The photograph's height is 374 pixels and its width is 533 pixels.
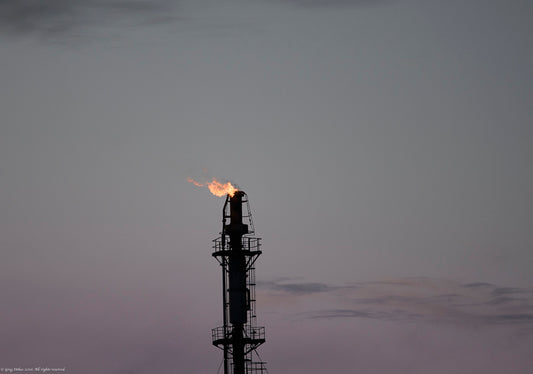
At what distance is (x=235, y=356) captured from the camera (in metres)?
88.4

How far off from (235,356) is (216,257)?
27.9ft

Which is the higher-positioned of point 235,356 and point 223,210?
point 223,210

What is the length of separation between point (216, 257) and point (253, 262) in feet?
10.4

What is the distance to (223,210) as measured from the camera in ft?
298

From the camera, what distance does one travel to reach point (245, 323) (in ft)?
293

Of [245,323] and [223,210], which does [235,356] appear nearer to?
[245,323]

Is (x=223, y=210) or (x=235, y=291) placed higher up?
(x=223, y=210)

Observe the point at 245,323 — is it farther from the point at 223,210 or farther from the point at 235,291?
the point at 223,210

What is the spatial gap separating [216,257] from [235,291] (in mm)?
3420

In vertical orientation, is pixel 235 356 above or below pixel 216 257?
below

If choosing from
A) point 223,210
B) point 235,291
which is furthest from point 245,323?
point 223,210

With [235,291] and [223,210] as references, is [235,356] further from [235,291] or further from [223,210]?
[223,210]

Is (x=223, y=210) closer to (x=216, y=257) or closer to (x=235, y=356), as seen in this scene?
(x=216, y=257)

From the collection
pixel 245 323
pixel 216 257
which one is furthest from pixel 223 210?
pixel 245 323
